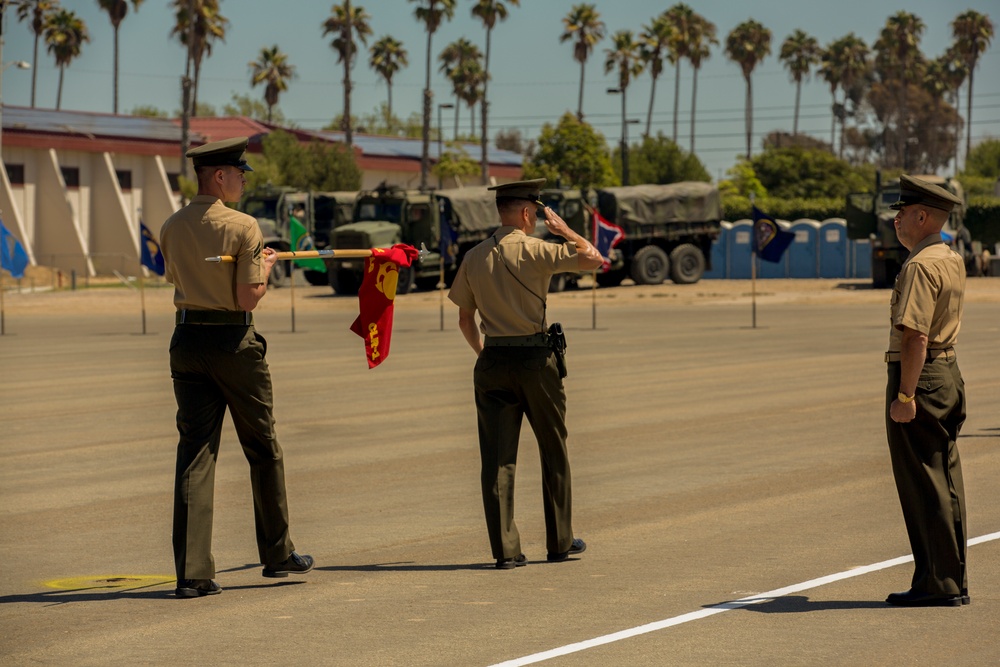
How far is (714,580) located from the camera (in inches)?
295

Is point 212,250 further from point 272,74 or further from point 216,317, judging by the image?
point 272,74

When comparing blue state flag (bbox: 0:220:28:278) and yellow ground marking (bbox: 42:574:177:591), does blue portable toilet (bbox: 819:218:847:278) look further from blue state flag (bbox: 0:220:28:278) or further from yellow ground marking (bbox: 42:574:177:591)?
yellow ground marking (bbox: 42:574:177:591)

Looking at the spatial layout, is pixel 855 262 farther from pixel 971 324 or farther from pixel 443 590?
pixel 443 590

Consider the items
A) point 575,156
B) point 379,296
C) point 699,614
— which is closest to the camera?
point 699,614

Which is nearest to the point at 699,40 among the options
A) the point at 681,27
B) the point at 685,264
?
the point at 681,27

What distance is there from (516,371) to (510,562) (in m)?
0.92

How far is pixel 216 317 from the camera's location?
7.31 metres

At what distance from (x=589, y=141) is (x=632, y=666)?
268 feet

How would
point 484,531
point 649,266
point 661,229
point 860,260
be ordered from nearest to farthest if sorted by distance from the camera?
1. point 484,531
2. point 649,266
3. point 661,229
4. point 860,260

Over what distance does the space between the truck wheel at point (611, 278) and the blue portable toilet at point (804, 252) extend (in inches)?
359

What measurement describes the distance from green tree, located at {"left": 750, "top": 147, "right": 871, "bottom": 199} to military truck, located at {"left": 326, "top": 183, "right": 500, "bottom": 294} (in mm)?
50301

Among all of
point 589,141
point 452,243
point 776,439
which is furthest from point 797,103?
point 776,439

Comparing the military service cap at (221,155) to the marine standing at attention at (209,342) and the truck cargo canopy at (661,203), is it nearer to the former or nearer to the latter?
the marine standing at attention at (209,342)

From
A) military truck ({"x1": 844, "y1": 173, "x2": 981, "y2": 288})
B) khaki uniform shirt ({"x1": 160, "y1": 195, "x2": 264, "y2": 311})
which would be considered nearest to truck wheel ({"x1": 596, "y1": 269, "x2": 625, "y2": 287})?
military truck ({"x1": 844, "y1": 173, "x2": 981, "y2": 288})
